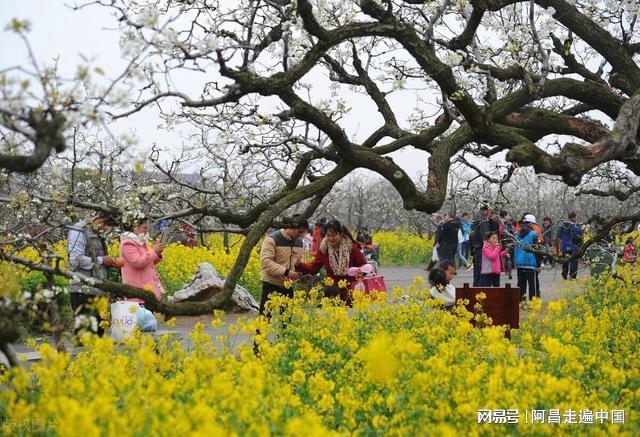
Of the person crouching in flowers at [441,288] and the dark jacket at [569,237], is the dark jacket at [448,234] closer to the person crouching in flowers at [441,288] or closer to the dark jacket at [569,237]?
the dark jacket at [569,237]

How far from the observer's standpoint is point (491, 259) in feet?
46.9

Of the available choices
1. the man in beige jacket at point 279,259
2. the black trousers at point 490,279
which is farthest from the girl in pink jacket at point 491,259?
the man in beige jacket at point 279,259

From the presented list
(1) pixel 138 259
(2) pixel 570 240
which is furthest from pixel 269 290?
(2) pixel 570 240

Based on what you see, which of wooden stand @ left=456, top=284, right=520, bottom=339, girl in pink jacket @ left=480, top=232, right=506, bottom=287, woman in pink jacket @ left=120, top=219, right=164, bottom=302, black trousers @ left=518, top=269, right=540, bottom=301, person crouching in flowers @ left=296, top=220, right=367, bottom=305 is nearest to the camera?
woman in pink jacket @ left=120, top=219, right=164, bottom=302

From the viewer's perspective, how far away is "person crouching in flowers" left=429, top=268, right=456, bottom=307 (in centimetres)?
902

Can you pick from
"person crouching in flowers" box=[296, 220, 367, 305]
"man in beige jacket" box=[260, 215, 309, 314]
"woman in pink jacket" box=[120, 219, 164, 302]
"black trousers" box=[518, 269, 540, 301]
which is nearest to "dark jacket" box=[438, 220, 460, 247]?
"black trousers" box=[518, 269, 540, 301]

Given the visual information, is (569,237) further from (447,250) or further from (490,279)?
(490,279)

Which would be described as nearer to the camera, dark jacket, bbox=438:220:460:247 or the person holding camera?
the person holding camera

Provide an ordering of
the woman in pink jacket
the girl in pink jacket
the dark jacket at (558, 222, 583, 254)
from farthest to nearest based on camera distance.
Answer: the dark jacket at (558, 222, 583, 254) < the girl in pink jacket < the woman in pink jacket

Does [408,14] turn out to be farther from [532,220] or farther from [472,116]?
[532,220]

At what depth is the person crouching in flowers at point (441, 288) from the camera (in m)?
9.02

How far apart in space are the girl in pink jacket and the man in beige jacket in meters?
6.06

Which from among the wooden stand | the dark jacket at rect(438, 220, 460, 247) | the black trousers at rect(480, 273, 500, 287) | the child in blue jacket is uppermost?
the dark jacket at rect(438, 220, 460, 247)

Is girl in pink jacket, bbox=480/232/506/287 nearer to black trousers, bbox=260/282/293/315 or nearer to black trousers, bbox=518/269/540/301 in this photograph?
black trousers, bbox=518/269/540/301
